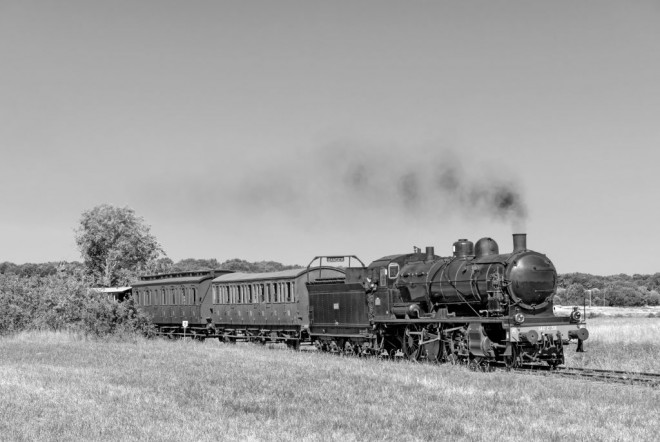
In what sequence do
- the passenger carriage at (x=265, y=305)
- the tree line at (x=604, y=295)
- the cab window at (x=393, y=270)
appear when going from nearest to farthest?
1. the cab window at (x=393, y=270)
2. the passenger carriage at (x=265, y=305)
3. the tree line at (x=604, y=295)

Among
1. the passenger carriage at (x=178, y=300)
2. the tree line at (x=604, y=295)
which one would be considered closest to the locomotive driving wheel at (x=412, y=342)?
the passenger carriage at (x=178, y=300)

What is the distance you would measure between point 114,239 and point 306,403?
60.1 metres

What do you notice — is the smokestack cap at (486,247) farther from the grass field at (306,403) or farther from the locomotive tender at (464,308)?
the grass field at (306,403)

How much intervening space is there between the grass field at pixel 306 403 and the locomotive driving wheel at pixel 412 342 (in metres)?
1.43

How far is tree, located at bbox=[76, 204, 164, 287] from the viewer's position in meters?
69.5

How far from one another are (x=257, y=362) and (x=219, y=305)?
14.2m

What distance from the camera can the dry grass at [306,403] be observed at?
10492mm

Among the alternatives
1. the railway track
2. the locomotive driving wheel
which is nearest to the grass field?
the railway track

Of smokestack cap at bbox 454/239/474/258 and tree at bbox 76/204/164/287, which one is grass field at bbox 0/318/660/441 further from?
tree at bbox 76/204/164/287

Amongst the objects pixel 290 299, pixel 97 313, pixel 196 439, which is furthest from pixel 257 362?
pixel 97 313

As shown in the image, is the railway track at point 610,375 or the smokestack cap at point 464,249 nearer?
the railway track at point 610,375

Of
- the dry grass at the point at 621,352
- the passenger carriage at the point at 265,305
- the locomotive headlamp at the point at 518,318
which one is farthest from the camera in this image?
the passenger carriage at the point at 265,305

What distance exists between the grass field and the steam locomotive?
1405 mm

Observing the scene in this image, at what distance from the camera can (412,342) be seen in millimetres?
21172
